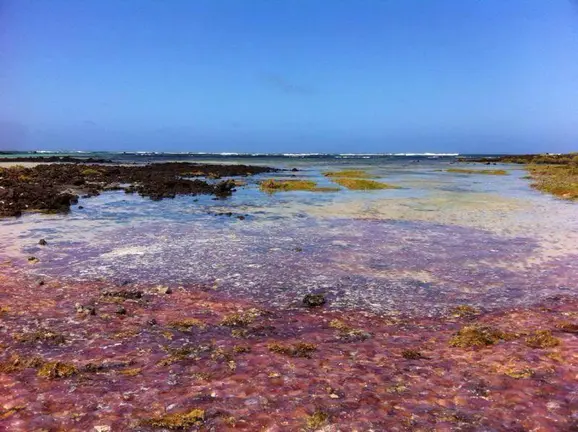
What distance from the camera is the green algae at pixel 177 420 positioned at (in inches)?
274

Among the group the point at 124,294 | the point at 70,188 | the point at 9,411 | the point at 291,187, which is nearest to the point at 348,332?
the point at 124,294

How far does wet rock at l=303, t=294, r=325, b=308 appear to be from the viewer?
42.7 feet

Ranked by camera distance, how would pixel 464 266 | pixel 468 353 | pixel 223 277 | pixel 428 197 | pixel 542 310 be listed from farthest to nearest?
pixel 428 197 < pixel 464 266 < pixel 223 277 < pixel 542 310 < pixel 468 353

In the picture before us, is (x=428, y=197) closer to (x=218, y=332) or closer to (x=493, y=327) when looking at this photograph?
(x=493, y=327)

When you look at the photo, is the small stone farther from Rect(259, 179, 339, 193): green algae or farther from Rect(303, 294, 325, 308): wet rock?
Rect(259, 179, 339, 193): green algae

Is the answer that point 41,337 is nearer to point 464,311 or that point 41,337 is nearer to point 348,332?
point 348,332

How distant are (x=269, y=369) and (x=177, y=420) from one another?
2.38 metres

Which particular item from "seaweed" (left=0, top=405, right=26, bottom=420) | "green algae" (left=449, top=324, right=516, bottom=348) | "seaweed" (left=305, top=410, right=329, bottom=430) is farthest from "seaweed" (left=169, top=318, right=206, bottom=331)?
"green algae" (left=449, top=324, right=516, bottom=348)

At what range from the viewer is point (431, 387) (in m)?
8.32

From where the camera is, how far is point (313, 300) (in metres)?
13.1

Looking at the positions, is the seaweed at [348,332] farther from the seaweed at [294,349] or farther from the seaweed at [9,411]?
the seaweed at [9,411]

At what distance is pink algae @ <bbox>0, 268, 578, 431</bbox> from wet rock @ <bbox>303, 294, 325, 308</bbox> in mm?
364

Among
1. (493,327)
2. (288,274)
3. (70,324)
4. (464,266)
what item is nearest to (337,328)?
(493,327)

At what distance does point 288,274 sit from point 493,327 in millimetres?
7198
